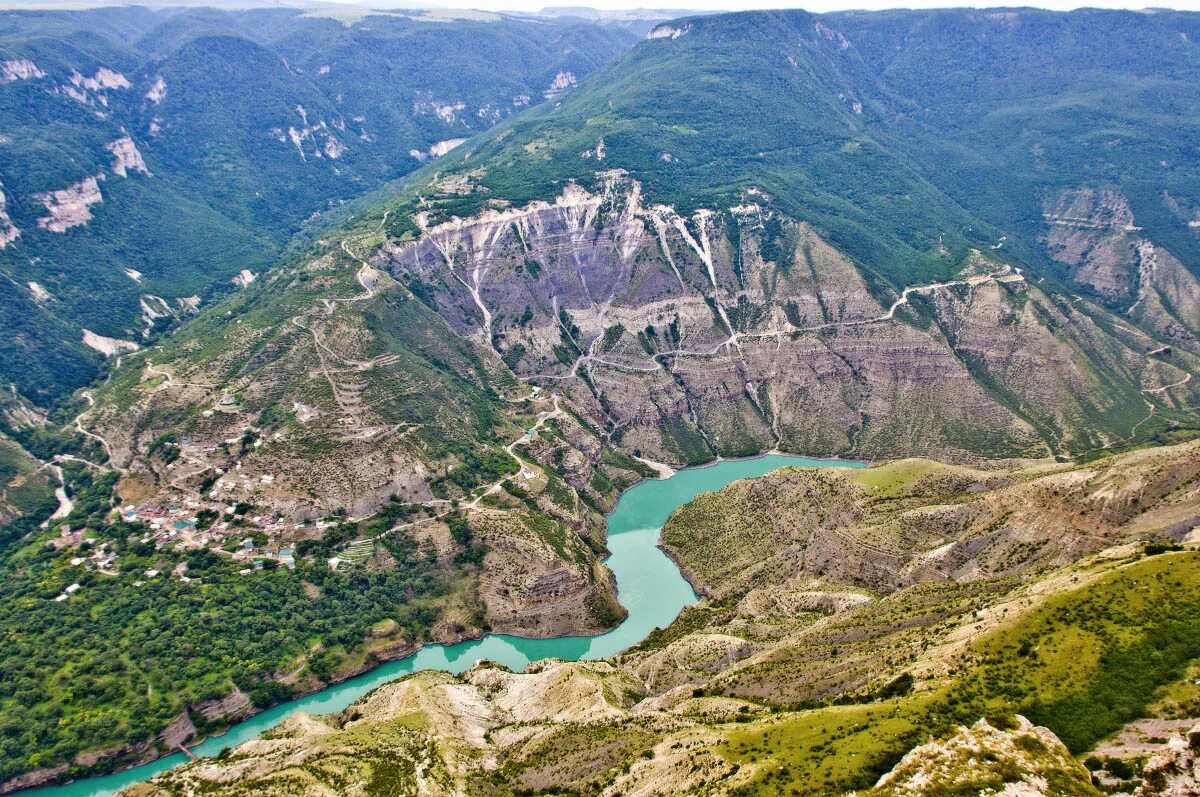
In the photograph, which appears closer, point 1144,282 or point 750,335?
point 750,335

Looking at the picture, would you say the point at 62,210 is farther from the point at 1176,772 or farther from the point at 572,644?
the point at 1176,772

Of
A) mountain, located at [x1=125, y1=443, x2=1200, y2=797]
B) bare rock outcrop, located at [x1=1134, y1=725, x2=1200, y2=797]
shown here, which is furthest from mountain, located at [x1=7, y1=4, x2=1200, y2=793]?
bare rock outcrop, located at [x1=1134, y1=725, x2=1200, y2=797]

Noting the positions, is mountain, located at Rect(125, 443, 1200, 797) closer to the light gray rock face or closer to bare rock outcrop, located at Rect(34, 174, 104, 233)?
the light gray rock face

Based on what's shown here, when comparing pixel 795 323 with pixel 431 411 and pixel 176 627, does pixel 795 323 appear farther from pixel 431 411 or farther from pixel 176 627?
pixel 176 627

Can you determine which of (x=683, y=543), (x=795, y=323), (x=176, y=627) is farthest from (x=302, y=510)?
(x=795, y=323)

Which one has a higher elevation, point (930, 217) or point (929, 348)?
point (930, 217)

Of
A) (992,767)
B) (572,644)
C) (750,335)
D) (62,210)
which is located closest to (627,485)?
(572,644)
